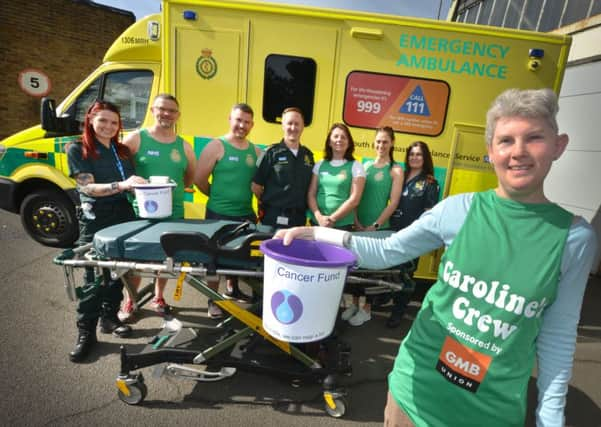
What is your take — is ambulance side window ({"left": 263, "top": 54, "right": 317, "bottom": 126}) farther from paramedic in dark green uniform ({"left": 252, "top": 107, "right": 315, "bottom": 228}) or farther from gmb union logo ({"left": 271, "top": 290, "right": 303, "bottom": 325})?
gmb union logo ({"left": 271, "top": 290, "right": 303, "bottom": 325})

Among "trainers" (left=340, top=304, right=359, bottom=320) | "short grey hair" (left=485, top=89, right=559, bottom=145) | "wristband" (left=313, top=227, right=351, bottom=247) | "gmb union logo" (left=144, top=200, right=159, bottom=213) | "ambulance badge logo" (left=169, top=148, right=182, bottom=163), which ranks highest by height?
"short grey hair" (left=485, top=89, right=559, bottom=145)

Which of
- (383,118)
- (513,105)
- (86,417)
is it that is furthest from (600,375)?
(86,417)

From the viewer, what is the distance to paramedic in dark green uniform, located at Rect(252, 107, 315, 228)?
293 cm

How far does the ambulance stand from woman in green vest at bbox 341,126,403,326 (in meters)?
0.41

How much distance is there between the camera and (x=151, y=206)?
7.32 feet

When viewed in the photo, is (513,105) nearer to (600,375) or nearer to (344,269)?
(344,269)

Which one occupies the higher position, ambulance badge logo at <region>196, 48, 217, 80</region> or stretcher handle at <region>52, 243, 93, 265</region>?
ambulance badge logo at <region>196, 48, 217, 80</region>

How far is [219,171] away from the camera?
295 cm

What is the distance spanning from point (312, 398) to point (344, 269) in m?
1.56

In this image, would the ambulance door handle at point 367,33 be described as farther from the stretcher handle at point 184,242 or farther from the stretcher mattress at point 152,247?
the stretcher handle at point 184,242

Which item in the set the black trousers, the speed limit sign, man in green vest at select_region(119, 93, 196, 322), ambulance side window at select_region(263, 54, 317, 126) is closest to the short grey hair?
man in green vest at select_region(119, 93, 196, 322)

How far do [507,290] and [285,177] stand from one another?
2204 millimetres

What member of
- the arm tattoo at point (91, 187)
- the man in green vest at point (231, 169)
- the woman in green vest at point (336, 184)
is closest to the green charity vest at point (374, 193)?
the woman in green vest at point (336, 184)

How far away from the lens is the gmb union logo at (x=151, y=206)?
2.22 metres
